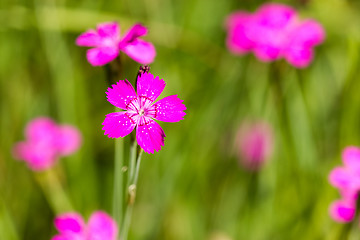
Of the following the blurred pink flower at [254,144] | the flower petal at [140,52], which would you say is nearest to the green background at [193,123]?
the blurred pink flower at [254,144]

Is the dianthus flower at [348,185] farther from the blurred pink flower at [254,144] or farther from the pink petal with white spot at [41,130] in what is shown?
the pink petal with white spot at [41,130]

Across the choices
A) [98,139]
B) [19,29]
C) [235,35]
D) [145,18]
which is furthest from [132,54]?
[145,18]

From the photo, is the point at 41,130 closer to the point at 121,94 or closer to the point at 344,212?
the point at 121,94

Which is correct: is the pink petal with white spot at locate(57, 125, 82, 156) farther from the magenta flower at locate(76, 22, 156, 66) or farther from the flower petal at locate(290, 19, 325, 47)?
the flower petal at locate(290, 19, 325, 47)

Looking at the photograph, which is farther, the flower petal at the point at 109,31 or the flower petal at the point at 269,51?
the flower petal at the point at 269,51

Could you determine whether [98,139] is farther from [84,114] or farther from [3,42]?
[3,42]

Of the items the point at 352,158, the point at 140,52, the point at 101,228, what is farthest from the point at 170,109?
the point at 352,158
